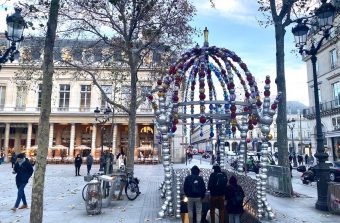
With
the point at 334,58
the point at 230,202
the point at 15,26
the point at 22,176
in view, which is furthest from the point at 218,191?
the point at 334,58

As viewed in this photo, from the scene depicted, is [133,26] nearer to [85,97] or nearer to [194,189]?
[194,189]

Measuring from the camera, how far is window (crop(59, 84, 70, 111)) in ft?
158

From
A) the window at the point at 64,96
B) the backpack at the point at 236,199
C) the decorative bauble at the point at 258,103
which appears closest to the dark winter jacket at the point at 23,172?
the backpack at the point at 236,199

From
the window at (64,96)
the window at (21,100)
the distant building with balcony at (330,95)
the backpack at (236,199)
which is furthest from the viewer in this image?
the window at (64,96)

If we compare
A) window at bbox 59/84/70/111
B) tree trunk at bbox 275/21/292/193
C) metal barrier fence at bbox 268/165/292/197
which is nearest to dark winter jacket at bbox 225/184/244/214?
metal barrier fence at bbox 268/165/292/197

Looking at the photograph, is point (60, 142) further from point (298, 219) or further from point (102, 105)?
point (298, 219)

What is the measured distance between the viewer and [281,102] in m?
15.0

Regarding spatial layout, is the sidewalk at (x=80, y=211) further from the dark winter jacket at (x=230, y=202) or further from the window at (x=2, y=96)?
the window at (x=2, y=96)

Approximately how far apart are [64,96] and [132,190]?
38.5 meters

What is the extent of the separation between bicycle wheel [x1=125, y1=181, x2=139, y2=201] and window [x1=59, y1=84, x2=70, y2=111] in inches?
1472

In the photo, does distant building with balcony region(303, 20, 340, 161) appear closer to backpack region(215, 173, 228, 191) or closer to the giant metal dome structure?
the giant metal dome structure

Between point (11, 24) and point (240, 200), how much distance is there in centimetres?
785

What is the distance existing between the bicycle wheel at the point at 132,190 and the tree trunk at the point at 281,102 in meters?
7.13

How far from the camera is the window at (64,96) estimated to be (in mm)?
48250
